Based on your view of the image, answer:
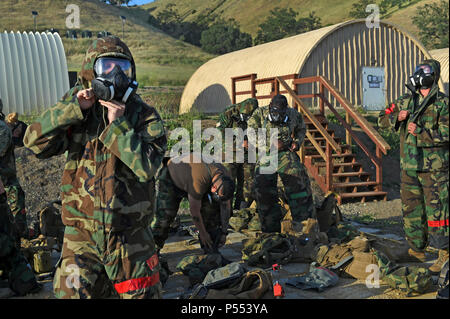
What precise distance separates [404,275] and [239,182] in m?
5.32

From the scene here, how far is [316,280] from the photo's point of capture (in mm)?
4664

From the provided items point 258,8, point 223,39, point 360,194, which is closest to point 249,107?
point 360,194

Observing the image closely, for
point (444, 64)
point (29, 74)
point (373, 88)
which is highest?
point (444, 64)

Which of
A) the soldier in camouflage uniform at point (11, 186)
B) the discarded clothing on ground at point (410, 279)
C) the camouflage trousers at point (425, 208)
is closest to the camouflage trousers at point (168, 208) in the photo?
the discarded clothing on ground at point (410, 279)

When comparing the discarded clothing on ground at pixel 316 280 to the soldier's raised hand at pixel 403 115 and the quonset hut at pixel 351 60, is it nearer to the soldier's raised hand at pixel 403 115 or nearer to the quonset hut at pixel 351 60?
the soldier's raised hand at pixel 403 115

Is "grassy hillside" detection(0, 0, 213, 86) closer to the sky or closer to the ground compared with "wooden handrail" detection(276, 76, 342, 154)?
closer to the sky

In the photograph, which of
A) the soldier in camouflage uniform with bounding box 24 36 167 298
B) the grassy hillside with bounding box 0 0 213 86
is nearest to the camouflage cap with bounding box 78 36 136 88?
the soldier in camouflage uniform with bounding box 24 36 167 298

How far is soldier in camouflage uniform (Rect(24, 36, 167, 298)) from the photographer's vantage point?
2.73m

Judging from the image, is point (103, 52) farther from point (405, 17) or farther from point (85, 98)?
point (405, 17)

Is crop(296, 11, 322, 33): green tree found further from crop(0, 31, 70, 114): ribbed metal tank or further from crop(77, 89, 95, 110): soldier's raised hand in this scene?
crop(77, 89, 95, 110): soldier's raised hand

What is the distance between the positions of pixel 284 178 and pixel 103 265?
402cm

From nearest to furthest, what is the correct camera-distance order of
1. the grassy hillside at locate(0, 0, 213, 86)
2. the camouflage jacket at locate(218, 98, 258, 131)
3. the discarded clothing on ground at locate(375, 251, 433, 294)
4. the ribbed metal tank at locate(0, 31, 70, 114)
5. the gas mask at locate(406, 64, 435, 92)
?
the discarded clothing on ground at locate(375, 251, 433, 294) → the gas mask at locate(406, 64, 435, 92) → the camouflage jacket at locate(218, 98, 258, 131) → the ribbed metal tank at locate(0, 31, 70, 114) → the grassy hillside at locate(0, 0, 213, 86)

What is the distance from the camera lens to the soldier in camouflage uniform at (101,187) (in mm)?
2734

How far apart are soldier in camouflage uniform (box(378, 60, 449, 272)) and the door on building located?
14.3 metres
